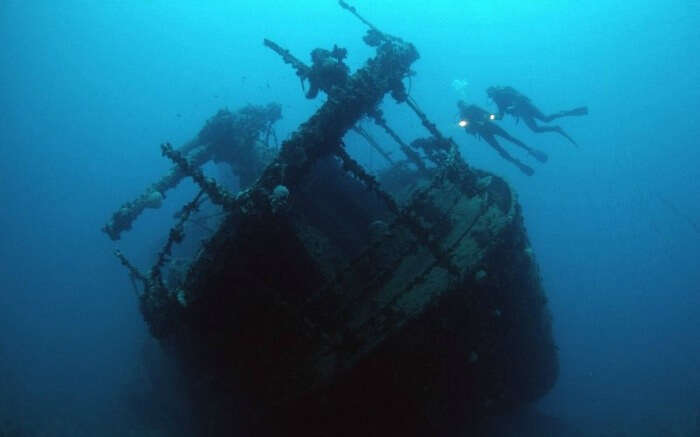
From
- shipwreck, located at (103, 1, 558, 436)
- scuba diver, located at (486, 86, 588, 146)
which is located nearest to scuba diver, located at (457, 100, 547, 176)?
scuba diver, located at (486, 86, 588, 146)

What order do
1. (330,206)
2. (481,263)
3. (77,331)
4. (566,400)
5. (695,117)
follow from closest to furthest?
(481,263), (330,206), (566,400), (77,331), (695,117)

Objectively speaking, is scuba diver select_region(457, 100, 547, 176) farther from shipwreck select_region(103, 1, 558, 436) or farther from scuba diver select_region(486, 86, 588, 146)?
shipwreck select_region(103, 1, 558, 436)

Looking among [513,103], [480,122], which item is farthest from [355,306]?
[513,103]

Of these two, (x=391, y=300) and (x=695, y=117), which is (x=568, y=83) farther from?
(x=391, y=300)

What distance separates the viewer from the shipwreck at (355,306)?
561cm

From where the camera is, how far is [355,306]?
6.69 meters

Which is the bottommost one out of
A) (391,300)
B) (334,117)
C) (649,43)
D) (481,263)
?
(481,263)

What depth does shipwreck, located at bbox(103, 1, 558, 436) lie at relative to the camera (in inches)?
221

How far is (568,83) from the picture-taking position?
89125mm

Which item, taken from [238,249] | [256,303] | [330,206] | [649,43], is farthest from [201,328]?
[649,43]

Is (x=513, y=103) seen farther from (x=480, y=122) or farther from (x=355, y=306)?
(x=355, y=306)

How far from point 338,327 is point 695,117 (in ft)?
295

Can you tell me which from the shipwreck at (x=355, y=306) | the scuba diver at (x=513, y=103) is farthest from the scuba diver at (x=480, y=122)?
the shipwreck at (x=355, y=306)

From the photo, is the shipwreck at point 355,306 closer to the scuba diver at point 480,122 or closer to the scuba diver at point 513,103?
the scuba diver at point 480,122
